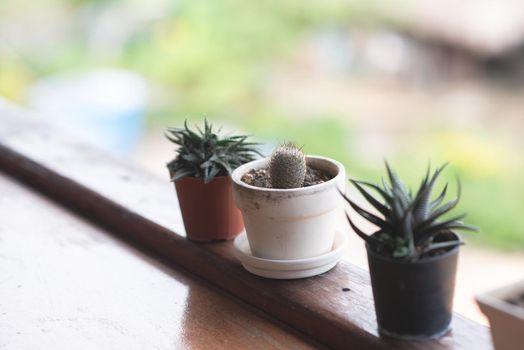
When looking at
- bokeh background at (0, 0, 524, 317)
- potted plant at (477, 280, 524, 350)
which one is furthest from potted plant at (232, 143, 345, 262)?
bokeh background at (0, 0, 524, 317)

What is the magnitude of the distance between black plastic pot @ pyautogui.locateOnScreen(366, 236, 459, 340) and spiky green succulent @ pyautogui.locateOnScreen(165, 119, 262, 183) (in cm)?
29

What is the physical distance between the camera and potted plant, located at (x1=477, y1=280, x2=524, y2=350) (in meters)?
0.71

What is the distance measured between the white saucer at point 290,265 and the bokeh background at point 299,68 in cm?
389

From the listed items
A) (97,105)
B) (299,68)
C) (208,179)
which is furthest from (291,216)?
(299,68)

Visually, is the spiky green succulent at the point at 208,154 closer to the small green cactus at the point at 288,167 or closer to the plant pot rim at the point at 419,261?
the small green cactus at the point at 288,167

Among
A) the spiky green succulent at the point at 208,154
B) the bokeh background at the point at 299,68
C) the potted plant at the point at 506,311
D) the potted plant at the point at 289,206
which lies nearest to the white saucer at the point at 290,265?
the potted plant at the point at 289,206

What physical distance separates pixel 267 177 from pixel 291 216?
86mm

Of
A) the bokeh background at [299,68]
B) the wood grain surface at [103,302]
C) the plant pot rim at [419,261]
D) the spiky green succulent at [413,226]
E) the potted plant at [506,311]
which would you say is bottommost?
the bokeh background at [299,68]

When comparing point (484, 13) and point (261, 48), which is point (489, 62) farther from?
point (261, 48)

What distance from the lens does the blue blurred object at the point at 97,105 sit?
452cm

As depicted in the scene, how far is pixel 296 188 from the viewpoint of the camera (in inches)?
35.5

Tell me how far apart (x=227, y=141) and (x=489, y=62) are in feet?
17.2

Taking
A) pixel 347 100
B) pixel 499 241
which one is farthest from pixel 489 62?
pixel 499 241

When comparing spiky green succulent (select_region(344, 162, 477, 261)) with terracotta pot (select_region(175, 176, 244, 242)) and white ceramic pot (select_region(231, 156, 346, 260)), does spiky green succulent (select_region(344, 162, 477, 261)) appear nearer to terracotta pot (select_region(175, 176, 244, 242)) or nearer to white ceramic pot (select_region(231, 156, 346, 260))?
white ceramic pot (select_region(231, 156, 346, 260))
